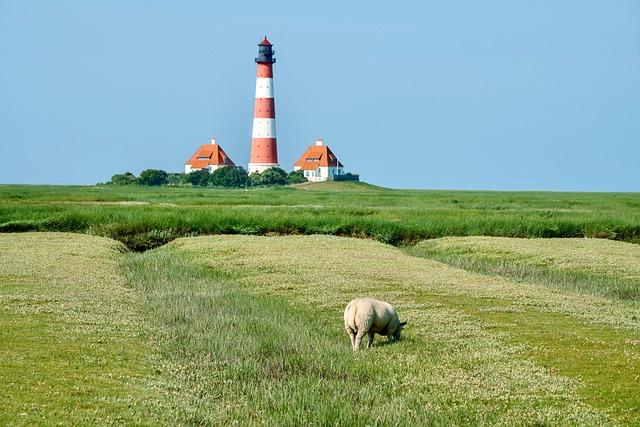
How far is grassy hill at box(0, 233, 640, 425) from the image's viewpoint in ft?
37.5

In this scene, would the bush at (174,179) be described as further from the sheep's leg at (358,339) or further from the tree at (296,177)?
the sheep's leg at (358,339)

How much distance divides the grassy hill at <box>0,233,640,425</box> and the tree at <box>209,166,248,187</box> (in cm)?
8580

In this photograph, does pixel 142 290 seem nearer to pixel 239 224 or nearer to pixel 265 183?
pixel 239 224

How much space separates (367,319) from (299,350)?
45.9 inches

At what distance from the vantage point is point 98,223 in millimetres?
41562

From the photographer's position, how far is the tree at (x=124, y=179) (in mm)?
121894

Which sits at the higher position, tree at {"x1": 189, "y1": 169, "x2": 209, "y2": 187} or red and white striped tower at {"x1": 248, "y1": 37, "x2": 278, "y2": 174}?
red and white striped tower at {"x1": 248, "y1": 37, "x2": 278, "y2": 174}

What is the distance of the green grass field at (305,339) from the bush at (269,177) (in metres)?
72.7

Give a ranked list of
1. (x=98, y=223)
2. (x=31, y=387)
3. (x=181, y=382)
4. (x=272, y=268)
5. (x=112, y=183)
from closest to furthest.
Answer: (x=31, y=387) → (x=181, y=382) → (x=272, y=268) → (x=98, y=223) → (x=112, y=183)

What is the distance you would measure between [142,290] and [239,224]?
20021 mm

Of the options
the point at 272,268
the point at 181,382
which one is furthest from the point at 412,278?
the point at 181,382

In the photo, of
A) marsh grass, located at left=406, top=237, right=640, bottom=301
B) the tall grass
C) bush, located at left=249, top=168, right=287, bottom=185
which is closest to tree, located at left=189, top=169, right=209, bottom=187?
bush, located at left=249, top=168, right=287, bottom=185

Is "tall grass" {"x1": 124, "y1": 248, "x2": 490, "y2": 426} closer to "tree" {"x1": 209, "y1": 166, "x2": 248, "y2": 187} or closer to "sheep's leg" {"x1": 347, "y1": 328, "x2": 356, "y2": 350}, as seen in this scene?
"sheep's leg" {"x1": 347, "y1": 328, "x2": 356, "y2": 350}

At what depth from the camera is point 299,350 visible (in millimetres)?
14914
